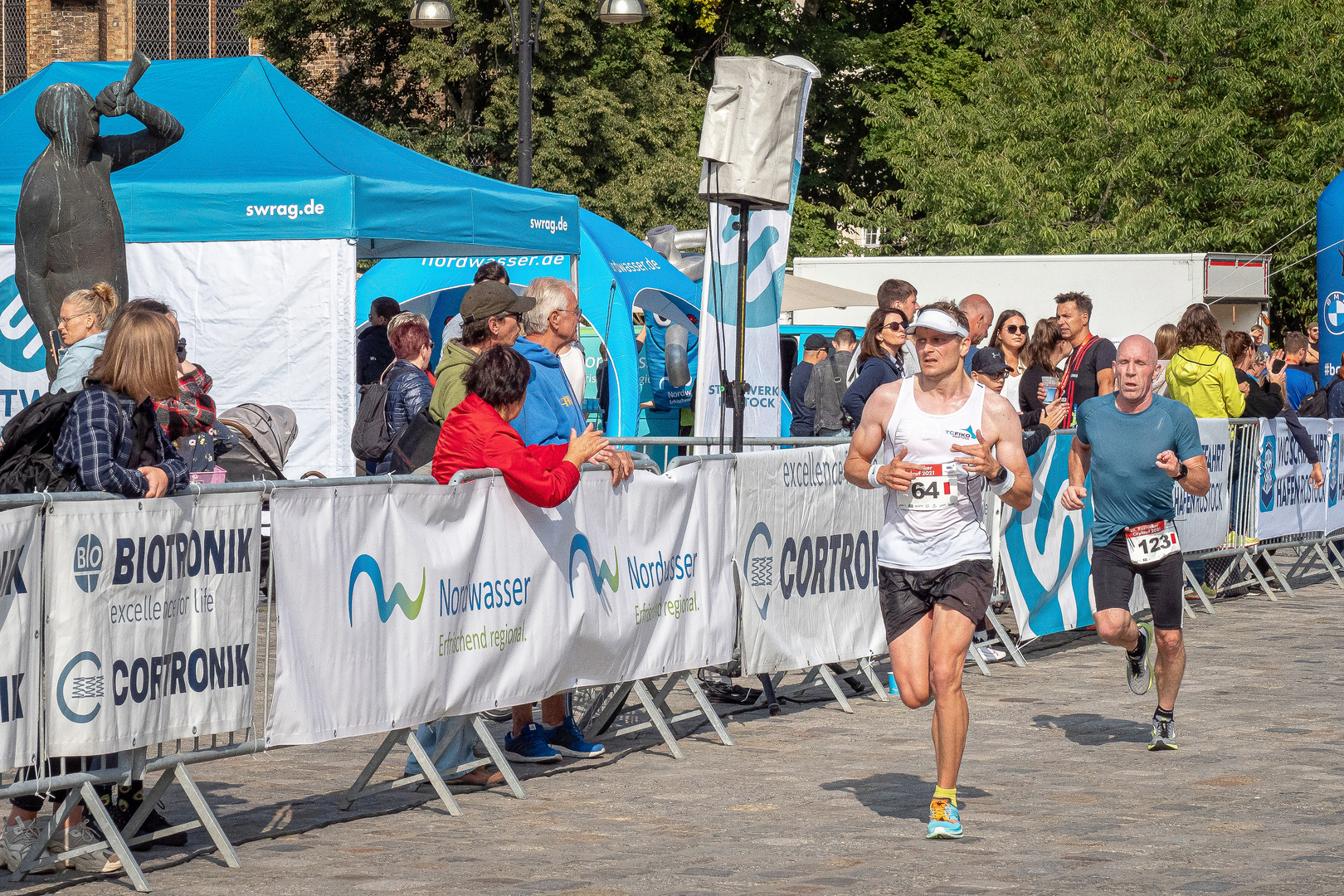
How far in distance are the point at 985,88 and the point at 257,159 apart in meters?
22.9

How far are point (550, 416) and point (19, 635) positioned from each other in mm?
2969

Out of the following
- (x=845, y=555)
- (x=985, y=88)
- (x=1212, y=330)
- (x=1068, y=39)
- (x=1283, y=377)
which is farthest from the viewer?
(x=985, y=88)

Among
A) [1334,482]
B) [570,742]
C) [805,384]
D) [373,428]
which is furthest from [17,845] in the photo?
[805,384]

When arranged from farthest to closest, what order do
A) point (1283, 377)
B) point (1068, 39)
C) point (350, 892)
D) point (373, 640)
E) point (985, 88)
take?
1. point (985, 88)
2. point (1068, 39)
3. point (1283, 377)
4. point (373, 640)
5. point (350, 892)

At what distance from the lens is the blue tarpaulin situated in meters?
12.8

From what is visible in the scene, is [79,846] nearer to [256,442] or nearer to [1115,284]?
[256,442]

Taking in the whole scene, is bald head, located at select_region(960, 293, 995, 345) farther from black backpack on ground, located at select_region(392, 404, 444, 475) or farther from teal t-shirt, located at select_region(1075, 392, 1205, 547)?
black backpack on ground, located at select_region(392, 404, 444, 475)

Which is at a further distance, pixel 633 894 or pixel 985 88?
pixel 985 88

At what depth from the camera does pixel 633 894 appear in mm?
5680

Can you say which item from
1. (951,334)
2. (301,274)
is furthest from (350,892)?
(301,274)

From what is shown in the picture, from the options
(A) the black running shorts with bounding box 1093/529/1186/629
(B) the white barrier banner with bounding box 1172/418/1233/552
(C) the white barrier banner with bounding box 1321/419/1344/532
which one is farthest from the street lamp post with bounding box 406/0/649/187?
(A) the black running shorts with bounding box 1093/529/1186/629

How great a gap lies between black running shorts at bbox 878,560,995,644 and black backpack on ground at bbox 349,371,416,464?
5.45m

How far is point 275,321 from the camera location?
1352 cm

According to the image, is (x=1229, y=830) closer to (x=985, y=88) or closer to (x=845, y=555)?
(x=845, y=555)
